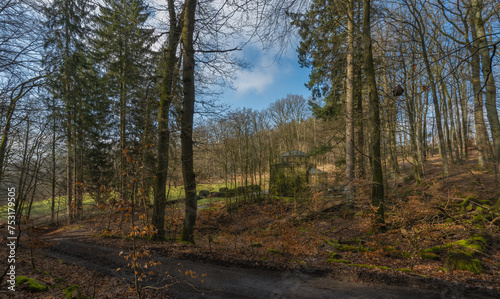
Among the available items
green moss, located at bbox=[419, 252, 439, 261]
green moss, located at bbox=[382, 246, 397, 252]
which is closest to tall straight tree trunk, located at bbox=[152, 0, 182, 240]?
green moss, located at bbox=[382, 246, 397, 252]

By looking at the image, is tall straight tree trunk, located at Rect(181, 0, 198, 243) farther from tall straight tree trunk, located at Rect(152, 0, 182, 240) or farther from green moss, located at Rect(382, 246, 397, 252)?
green moss, located at Rect(382, 246, 397, 252)

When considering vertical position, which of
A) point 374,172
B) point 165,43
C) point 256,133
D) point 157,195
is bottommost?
point 157,195

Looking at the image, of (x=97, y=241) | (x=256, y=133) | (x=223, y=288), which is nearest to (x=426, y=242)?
(x=223, y=288)

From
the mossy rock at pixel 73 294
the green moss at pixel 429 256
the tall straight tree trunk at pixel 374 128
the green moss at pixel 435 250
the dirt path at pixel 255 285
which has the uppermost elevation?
the tall straight tree trunk at pixel 374 128

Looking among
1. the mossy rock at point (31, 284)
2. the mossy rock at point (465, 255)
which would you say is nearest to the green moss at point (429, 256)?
the mossy rock at point (465, 255)

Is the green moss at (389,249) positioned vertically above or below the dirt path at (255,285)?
above

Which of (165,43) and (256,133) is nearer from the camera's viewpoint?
(165,43)

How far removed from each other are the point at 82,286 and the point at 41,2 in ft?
20.6

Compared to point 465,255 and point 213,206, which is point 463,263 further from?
point 213,206

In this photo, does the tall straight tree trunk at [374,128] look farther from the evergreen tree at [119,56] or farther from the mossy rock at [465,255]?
the evergreen tree at [119,56]

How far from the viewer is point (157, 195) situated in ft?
28.7

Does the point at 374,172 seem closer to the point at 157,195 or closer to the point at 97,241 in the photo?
the point at 157,195

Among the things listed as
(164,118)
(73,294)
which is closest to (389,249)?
(73,294)

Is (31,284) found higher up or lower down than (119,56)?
lower down
